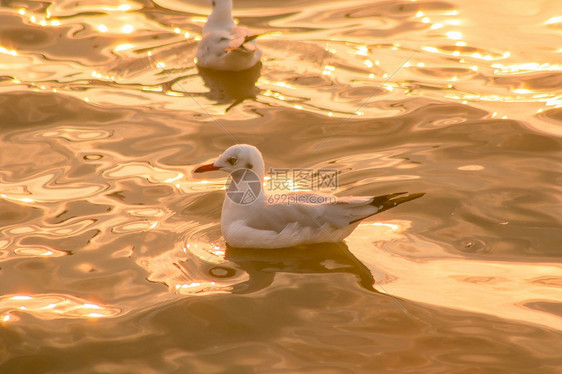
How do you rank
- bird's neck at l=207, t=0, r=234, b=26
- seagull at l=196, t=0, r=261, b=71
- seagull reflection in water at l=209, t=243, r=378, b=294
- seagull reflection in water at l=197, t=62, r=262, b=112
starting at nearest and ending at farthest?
seagull reflection in water at l=209, t=243, r=378, b=294
seagull reflection in water at l=197, t=62, r=262, b=112
seagull at l=196, t=0, r=261, b=71
bird's neck at l=207, t=0, r=234, b=26

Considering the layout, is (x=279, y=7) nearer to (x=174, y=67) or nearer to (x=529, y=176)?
(x=174, y=67)

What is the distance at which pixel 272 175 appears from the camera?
9961 mm

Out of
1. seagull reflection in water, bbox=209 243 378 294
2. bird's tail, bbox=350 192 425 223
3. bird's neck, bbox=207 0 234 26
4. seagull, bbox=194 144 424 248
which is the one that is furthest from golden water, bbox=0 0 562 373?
bird's neck, bbox=207 0 234 26

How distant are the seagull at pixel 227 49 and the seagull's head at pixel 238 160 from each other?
Result: 4.39 metres

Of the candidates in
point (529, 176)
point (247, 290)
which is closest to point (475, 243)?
point (529, 176)

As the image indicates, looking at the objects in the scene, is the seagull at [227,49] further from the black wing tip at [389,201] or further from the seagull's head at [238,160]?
the black wing tip at [389,201]

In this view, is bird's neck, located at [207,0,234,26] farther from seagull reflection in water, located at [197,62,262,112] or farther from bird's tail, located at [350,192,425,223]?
bird's tail, located at [350,192,425,223]

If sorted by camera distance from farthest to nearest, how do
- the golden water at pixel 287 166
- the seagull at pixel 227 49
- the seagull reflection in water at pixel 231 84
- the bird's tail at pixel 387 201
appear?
1. the seagull at pixel 227 49
2. the seagull reflection in water at pixel 231 84
3. the bird's tail at pixel 387 201
4. the golden water at pixel 287 166

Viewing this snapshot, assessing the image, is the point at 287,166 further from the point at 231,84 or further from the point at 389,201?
the point at 231,84

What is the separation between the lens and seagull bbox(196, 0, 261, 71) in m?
12.6

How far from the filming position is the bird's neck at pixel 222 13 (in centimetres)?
1347

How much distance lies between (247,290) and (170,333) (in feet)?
2.95
